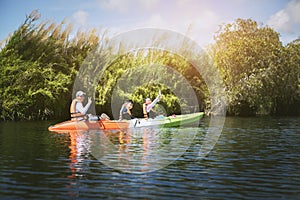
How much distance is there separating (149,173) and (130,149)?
391 cm

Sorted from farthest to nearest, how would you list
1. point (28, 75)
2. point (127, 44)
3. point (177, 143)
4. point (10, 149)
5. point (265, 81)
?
point (265, 81) → point (127, 44) → point (28, 75) → point (177, 143) → point (10, 149)

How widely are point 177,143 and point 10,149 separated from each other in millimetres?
4969

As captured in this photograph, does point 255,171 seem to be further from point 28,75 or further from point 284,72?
point 284,72

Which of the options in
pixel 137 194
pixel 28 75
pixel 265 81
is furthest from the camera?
pixel 265 81

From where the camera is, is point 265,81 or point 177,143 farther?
point 265,81

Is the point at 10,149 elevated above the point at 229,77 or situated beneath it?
situated beneath

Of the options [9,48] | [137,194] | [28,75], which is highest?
[9,48]

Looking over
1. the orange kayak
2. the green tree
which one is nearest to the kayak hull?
the orange kayak

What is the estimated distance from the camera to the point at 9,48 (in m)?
28.4

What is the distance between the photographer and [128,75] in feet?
99.2

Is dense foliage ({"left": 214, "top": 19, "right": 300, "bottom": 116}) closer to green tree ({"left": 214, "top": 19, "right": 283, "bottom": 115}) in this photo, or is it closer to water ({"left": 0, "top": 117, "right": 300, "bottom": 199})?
Result: green tree ({"left": 214, "top": 19, "right": 283, "bottom": 115})

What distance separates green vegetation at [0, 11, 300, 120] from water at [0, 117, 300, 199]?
1406cm

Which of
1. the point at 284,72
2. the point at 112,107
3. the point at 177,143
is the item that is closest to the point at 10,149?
the point at 177,143

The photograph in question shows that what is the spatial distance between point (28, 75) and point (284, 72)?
63.0ft
